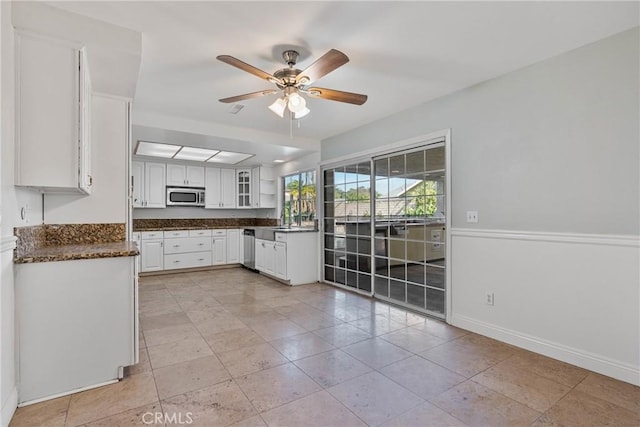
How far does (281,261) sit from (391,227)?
200 centimetres

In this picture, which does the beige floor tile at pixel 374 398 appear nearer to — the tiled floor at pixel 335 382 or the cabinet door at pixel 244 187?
the tiled floor at pixel 335 382

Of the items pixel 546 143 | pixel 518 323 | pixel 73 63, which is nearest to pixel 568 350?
pixel 518 323

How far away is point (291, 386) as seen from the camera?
2111 millimetres

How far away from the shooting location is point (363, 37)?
2.22 m

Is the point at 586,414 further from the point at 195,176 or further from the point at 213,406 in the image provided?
the point at 195,176

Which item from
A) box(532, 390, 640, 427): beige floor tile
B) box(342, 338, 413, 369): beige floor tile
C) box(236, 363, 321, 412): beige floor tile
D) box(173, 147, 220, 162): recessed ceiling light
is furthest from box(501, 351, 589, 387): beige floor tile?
box(173, 147, 220, 162): recessed ceiling light

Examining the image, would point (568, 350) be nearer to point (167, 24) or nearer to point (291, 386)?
point (291, 386)

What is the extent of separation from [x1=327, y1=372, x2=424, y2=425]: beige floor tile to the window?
3644 millimetres

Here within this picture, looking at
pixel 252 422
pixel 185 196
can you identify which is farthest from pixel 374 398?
pixel 185 196

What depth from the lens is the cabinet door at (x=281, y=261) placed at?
508cm

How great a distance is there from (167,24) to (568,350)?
148 inches

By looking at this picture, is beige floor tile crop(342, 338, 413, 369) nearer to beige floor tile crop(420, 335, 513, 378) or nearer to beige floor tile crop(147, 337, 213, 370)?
beige floor tile crop(420, 335, 513, 378)

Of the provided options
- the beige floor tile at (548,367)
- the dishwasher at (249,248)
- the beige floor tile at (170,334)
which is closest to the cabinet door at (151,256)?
the dishwasher at (249,248)

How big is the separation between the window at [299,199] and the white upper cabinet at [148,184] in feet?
7.86
